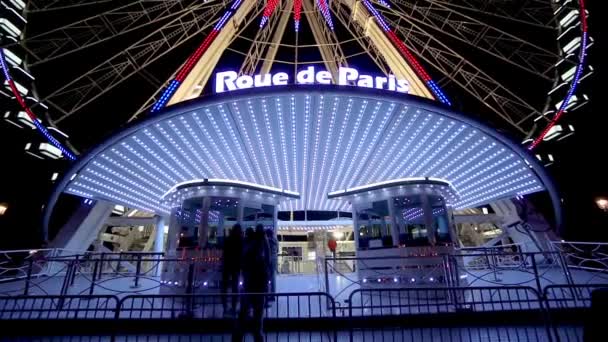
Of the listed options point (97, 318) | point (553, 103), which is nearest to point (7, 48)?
point (97, 318)

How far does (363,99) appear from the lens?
10805 millimetres

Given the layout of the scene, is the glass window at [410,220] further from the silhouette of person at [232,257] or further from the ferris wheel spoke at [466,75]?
the ferris wheel spoke at [466,75]

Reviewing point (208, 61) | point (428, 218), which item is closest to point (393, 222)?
point (428, 218)

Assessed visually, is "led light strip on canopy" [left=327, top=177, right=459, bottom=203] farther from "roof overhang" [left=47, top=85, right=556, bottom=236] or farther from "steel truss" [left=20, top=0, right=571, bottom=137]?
"steel truss" [left=20, top=0, right=571, bottom=137]

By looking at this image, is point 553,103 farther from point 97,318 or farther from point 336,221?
point 97,318

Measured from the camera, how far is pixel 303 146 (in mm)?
15078

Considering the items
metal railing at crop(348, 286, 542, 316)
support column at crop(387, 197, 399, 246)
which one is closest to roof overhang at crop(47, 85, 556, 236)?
support column at crop(387, 197, 399, 246)

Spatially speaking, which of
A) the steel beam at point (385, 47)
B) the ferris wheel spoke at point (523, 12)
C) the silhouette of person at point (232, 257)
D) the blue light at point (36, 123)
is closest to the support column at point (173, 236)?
the silhouette of person at point (232, 257)

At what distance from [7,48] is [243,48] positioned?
16.2 m

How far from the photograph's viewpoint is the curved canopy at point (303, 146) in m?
11.0

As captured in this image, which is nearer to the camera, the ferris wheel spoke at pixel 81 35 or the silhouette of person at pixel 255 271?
the silhouette of person at pixel 255 271

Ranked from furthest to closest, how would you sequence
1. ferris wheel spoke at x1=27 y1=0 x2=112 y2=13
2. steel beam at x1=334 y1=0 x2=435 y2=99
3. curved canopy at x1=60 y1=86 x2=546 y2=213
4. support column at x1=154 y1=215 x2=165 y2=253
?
support column at x1=154 y1=215 x2=165 y2=253 < steel beam at x1=334 y1=0 x2=435 y2=99 < ferris wheel spoke at x1=27 y1=0 x2=112 y2=13 < curved canopy at x1=60 y1=86 x2=546 y2=213

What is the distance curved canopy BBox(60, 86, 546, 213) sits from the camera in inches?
435

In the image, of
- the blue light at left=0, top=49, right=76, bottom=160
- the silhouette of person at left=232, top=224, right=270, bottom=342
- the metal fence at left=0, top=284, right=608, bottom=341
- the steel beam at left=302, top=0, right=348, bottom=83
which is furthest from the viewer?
the steel beam at left=302, top=0, right=348, bottom=83
